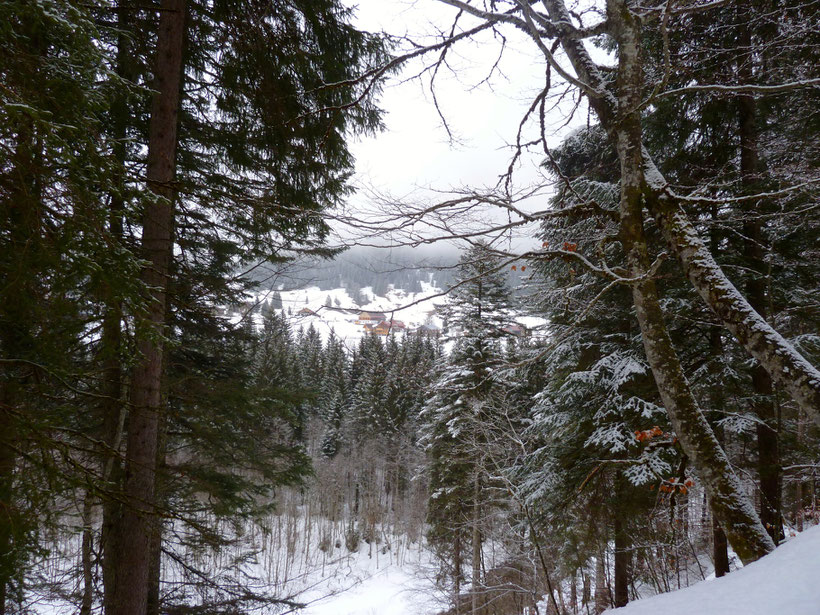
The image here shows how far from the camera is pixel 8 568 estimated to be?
2.10 meters

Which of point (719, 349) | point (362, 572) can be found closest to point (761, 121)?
A: point (719, 349)

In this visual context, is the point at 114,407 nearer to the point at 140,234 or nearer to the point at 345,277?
the point at 140,234

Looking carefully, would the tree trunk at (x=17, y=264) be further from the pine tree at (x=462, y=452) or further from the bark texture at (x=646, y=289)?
the pine tree at (x=462, y=452)

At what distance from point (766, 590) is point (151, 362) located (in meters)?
4.42

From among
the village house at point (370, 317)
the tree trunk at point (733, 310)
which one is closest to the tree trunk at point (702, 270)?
the tree trunk at point (733, 310)

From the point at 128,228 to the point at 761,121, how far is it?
920 cm

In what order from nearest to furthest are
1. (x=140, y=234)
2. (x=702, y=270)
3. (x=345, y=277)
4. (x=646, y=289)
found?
(x=702, y=270)
(x=646, y=289)
(x=140, y=234)
(x=345, y=277)

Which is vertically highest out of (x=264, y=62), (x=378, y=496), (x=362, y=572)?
(x=264, y=62)

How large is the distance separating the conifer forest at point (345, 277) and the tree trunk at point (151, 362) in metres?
0.03

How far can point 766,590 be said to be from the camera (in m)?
1.11

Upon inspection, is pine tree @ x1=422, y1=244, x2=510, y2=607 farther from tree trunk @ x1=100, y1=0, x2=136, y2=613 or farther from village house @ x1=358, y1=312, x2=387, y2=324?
tree trunk @ x1=100, y1=0, x2=136, y2=613

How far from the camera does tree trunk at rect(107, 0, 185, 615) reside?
3408 millimetres

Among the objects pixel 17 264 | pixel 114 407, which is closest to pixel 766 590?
pixel 17 264

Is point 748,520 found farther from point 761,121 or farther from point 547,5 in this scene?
point 761,121
